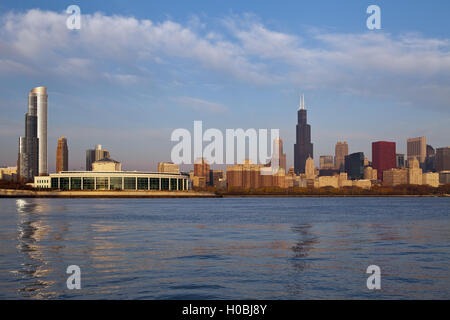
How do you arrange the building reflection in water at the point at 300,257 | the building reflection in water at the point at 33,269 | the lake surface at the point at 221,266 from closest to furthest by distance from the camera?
the building reflection in water at the point at 33,269, the lake surface at the point at 221,266, the building reflection in water at the point at 300,257

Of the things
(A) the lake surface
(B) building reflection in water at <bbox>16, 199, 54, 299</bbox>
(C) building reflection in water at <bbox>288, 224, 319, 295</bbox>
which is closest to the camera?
(B) building reflection in water at <bbox>16, 199, 54, 299</bbox>

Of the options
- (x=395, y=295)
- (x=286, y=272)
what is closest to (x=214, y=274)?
(x=286, y=272)

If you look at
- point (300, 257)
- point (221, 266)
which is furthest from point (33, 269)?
point (300, 257)

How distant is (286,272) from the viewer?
26906 mm

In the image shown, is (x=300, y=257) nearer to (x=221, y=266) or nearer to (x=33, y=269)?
(x=221, y=266)

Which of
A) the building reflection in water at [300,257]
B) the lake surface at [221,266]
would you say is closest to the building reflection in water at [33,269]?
the lake surface at [221,266]

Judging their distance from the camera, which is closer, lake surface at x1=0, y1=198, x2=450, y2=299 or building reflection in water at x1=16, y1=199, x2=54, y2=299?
building reflection in water at x1=16, y1=199, x2=54, y2=299

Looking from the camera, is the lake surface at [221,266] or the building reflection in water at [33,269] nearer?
the building reflection in water at [33,269]

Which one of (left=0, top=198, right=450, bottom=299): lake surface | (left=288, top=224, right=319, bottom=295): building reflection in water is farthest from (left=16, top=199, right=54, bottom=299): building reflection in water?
(left=288, top=224, right=319, bottom=295): building reflection in water

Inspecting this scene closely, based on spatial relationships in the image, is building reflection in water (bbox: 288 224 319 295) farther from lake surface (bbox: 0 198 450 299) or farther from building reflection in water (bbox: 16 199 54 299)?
building reflection in water (bbox: 16 199 54 299)

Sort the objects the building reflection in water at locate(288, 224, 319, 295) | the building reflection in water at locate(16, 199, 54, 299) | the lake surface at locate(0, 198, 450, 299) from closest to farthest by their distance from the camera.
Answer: the building reflection in water at locate(16, 199, 54, 299), the lake surface at locate(0, 198, 450, 299), the building reflection in water at locate(288, 224, 319, 295)

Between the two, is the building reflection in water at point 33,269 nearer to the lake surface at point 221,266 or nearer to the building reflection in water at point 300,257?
the lake surface at point 221,266

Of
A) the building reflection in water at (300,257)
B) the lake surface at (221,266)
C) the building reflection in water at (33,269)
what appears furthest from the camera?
the building reflection in water at (300,257)
